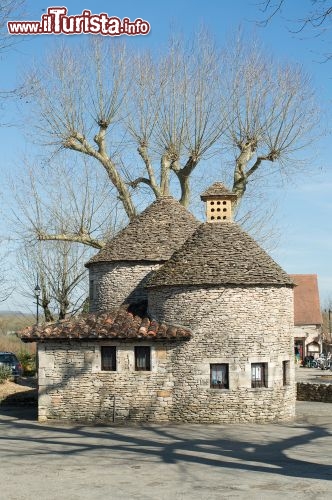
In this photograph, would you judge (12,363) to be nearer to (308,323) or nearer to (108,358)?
(108,358)

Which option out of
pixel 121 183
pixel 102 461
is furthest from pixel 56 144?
pixel 102 461

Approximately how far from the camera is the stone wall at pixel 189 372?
20.8 metres

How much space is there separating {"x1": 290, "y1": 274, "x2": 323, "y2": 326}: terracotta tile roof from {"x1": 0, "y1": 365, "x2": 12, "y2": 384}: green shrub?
2819cm

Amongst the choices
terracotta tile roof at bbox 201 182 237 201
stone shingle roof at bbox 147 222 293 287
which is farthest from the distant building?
stone shingle roof at bbox 147 222 293 287

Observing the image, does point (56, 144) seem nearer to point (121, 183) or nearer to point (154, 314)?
point (121, 183)

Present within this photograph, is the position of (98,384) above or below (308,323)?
below

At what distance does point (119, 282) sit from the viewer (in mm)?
25234

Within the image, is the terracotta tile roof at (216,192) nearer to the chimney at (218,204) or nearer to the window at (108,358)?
the chimney at (218,204)

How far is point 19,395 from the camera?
26.1 meters

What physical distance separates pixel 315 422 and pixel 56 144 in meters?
15.9

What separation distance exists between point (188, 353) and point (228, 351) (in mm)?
1150

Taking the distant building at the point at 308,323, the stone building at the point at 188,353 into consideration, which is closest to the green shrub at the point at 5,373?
the stone building at the point at 188,353

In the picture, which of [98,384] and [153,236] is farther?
[153,236]

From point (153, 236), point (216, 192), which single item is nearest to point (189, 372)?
point (216, 192)
